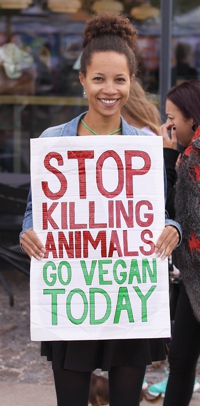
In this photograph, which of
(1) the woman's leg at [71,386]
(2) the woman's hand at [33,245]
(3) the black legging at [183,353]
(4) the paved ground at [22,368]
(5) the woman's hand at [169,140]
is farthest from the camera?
(4) the paved ground at [22,368]

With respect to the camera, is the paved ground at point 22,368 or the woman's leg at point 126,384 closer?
the woman's leg at point 126,384

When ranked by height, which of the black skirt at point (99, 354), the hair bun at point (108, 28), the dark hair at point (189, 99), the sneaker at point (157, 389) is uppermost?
the hair bun at point (108, 28)

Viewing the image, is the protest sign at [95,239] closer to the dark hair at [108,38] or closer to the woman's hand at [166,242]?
the woman's hand at [166,242]

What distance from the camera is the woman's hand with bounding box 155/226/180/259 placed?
2557 mm

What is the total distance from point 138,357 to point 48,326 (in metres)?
0.36

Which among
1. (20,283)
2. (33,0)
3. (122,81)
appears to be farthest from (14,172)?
A: (122,81)

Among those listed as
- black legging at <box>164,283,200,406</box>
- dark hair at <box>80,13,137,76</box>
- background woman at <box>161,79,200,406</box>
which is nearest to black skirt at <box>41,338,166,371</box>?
background woman at <box>161,79,200,406</box>

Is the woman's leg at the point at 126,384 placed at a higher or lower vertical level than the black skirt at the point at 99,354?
lower

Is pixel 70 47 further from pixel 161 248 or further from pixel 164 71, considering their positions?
pixel 161 248

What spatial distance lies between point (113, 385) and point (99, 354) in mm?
133

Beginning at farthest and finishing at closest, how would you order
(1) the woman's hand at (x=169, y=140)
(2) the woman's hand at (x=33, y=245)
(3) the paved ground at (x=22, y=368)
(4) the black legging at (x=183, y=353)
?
(3) the paved ground at (x=22, y=368), (1) the woman's hand at (x=169, y=140), (4) the black legging at (x=183, y=353), (2) the woman's hand at (x=33, y=245)

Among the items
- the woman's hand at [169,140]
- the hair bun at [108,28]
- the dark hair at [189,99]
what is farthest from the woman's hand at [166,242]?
the woman's hand at [169,140]

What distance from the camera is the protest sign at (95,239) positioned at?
255 centimetres

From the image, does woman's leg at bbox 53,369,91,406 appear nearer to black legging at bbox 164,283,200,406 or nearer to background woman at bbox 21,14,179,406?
background woman at bbox 21,14,179,406
